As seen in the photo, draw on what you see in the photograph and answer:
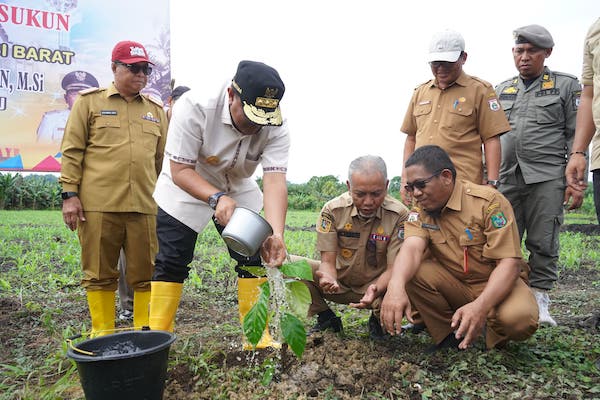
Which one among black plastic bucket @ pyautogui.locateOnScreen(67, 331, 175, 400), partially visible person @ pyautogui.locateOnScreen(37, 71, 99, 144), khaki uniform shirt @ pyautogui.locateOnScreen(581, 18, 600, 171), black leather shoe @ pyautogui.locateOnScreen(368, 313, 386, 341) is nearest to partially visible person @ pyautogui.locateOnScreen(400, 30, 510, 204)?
khaki uniform shirt @ pyautogui.locateOnScreen(581, 18, 600, 171)

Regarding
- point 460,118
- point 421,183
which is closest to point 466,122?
point 460,118

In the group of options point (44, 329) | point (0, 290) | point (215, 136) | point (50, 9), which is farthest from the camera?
point (50, 9)

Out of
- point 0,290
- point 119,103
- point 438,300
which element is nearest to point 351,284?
point 438,300

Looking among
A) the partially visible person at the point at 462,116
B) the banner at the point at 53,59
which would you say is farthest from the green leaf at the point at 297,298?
the banner at the point at 53,59

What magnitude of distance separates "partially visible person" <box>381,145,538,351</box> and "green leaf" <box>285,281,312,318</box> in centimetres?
43

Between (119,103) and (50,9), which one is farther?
(50,9)

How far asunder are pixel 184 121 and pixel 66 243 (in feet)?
18.3

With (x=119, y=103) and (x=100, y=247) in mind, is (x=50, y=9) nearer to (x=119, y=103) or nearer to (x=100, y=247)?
(x=119, y=103)

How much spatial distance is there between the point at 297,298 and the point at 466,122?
173 centimetres

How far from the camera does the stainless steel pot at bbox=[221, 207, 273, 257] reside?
2.17 m

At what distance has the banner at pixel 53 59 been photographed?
6816 mm

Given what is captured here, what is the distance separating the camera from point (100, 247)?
3.21m

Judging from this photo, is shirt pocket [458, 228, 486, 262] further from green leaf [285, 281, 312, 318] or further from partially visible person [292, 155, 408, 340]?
green leaf [285, 281, 312, 318]

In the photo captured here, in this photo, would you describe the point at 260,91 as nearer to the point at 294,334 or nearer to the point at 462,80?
the point at 294,334
